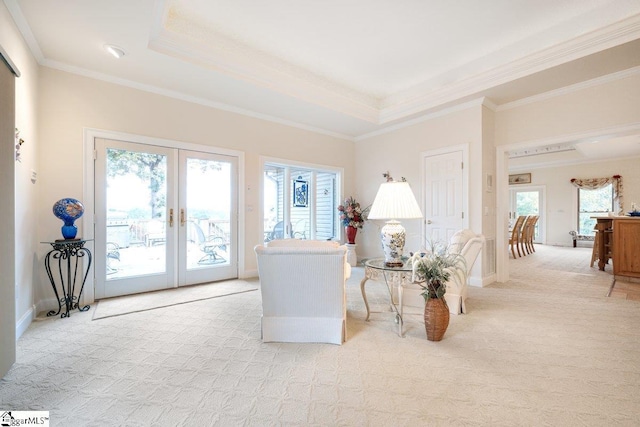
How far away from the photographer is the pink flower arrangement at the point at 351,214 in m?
5.78

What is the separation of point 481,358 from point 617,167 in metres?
10.8

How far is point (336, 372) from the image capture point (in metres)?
1.91

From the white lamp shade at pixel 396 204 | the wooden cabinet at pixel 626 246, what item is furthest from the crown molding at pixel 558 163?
the white lamp shade at pixel 396 204

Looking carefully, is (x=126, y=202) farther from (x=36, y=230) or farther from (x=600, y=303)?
(x=600, y=303)

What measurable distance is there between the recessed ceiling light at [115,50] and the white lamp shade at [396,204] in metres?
3.10

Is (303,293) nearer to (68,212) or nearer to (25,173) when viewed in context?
(68,212)

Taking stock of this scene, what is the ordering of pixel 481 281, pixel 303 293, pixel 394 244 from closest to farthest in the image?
pixel 303 293, pixel 394 244, pixel 481 281

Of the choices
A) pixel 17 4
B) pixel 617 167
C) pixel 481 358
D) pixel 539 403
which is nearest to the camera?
pixel 539 403

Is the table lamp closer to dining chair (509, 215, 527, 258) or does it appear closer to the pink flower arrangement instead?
the pink flower arrangement

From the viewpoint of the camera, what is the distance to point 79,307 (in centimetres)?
323

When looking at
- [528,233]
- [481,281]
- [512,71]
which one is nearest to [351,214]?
[481,281]

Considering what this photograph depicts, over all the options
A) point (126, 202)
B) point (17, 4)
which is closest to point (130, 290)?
point (126, 202)

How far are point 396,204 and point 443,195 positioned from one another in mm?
2544

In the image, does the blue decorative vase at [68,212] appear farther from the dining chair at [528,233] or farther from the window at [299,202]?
the dining chair at [528,233]
